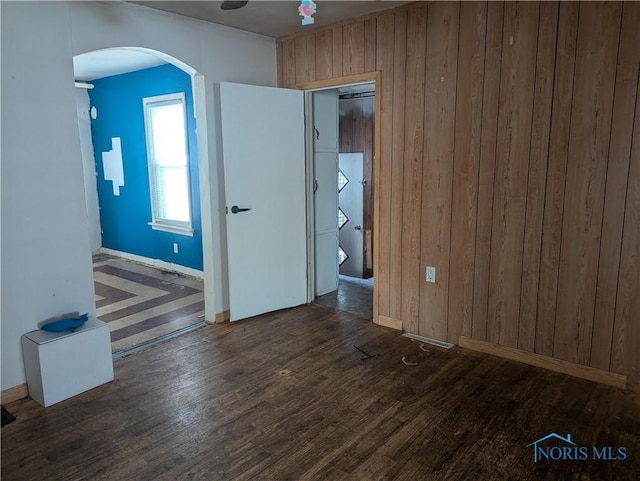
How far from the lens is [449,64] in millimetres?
3123

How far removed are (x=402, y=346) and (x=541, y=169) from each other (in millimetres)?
1568

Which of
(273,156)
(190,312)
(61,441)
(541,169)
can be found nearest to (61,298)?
(61,441)

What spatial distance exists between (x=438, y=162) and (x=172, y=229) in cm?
353

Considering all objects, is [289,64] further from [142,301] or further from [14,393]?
[14,393]

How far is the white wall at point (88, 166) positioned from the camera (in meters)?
6.35

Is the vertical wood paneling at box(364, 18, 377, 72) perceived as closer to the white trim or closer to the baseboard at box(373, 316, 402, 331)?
the white trim

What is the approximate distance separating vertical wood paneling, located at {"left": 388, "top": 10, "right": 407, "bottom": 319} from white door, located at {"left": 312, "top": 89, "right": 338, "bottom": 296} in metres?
0.93

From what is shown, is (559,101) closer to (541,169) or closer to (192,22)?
(541,169)

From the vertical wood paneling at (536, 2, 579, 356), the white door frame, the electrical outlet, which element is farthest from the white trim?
the vertical wood paneling at (536, 2, 579, 356)

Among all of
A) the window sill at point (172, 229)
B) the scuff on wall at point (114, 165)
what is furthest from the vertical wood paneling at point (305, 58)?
the scuff on wall at point (114, 165)

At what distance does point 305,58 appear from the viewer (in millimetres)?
3955

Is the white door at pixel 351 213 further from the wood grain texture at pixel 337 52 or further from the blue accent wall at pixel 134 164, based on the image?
the wood grain texture at pixel 337 52

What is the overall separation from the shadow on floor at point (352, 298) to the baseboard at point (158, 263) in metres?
1.70

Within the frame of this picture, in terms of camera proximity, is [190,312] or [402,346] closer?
[402,346]
